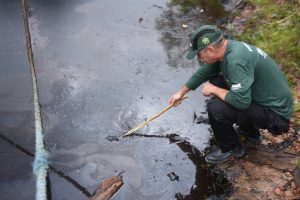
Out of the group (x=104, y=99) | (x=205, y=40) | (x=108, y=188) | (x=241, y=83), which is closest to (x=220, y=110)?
(x=241, y=83)

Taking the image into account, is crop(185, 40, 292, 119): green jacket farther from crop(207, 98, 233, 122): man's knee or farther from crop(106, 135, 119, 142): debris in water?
crop(106, 135, 119, 142): debris in water

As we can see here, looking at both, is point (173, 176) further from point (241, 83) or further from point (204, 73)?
point (241, 83)

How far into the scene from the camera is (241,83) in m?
3.71

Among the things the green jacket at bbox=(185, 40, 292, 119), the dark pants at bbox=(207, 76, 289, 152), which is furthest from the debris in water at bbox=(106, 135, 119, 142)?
the green jacket at bbox=(185, 40, 292, 119)

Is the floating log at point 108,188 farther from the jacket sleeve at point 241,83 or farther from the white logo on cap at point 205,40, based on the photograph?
the white logo on cap at point 205,40

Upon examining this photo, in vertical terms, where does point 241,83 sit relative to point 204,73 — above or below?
above

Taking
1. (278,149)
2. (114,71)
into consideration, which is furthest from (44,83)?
(278,149)

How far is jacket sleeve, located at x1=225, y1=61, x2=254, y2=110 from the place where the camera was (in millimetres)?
3705

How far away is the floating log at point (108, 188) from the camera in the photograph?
4043 millimetres

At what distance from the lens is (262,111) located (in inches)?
159

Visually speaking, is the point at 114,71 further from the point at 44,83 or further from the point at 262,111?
the point at 262,111

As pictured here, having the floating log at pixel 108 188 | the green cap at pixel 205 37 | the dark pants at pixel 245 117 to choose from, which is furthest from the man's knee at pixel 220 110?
the floating log at pixel 108 188

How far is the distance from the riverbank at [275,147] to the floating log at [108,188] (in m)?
1.21

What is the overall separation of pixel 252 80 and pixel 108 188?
1850mm
